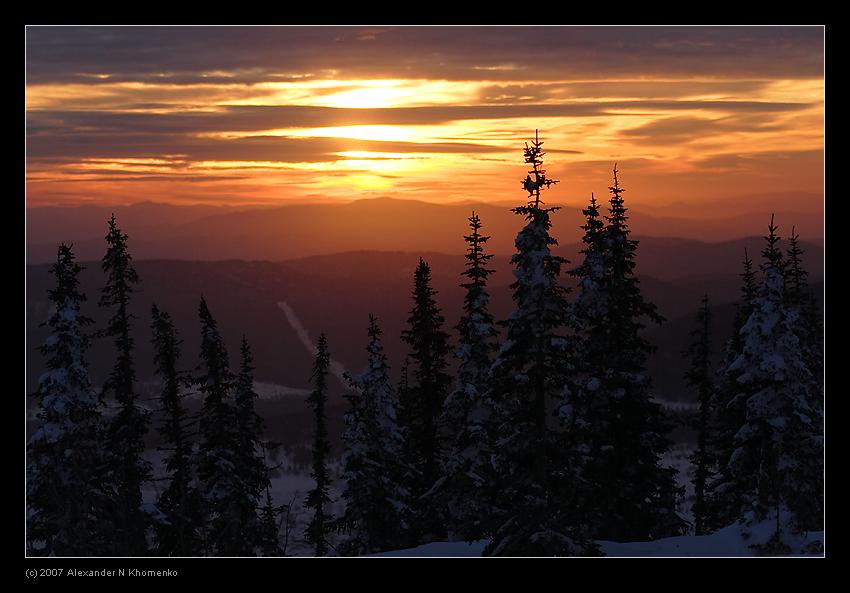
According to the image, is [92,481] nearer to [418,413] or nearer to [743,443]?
[418,413]

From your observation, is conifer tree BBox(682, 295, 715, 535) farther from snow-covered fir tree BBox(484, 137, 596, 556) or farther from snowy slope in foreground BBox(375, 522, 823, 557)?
snow-covered fir tree BBox(484, 137, 596, 556)

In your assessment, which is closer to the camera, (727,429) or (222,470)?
(222,470)

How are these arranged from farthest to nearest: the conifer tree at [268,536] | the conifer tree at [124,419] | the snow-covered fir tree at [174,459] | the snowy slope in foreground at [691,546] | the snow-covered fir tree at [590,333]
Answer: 1. the conifer tree at [268,536]
2. the snow-covered fir tree at [174,459]
3. the conifer tree at [124,419]
4. the snow-covered fir tree at [590,333]
5. the snowy slope in foreground at [691,546]

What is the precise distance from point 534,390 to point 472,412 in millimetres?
5004

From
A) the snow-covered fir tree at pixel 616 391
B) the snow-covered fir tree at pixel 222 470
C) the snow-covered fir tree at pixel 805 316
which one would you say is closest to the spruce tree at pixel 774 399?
the snow-covered fir tree at pixel 616 391

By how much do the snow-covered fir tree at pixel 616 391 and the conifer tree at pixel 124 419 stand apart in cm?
1644

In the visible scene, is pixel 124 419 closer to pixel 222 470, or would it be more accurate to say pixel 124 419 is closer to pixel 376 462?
pixel 222 470

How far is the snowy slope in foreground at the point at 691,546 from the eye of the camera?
2991cm

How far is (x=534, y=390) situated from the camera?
29.5 metres

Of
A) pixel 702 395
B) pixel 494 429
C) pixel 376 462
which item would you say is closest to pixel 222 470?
pixel 376 462

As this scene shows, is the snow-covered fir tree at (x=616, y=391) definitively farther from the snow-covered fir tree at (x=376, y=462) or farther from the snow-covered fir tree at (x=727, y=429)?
the snow-covered fir tree at (x=376, y=462)

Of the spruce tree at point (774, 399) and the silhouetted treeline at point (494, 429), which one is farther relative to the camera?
the spruce tree at point (774, 399)
